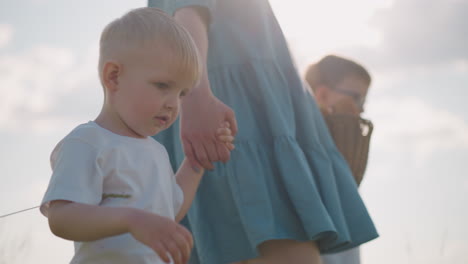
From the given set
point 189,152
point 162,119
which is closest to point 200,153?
point 189,152

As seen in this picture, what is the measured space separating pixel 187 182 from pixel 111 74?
1.25ft

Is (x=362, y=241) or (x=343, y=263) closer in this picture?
(x=362, y=241)

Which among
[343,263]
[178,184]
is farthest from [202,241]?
[343,263]

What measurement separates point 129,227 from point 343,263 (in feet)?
7.18

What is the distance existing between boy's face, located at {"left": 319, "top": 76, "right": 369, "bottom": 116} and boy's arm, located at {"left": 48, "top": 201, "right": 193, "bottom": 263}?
2.35 m

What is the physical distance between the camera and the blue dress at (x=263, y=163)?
74.1 inches

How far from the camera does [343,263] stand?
328 cm

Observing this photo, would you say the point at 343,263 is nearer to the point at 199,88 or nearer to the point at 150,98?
the point at 199,88

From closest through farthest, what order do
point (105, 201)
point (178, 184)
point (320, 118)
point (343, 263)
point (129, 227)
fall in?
point (129, 227) → point (105, 201) → point (178, 184) → point (320, 118) → point (343, 263)

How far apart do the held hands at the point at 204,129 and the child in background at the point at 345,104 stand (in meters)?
1.21

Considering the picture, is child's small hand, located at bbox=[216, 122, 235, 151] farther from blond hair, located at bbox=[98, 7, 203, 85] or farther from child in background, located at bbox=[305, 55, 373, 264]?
child in background, located at bbox=[305, 55, 373, 264]

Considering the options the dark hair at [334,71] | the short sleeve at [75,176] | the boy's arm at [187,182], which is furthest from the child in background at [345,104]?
the short sleeve at [75,176]

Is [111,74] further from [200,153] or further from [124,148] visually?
[200,153]

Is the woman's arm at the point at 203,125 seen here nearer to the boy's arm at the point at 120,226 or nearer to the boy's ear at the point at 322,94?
the boy's arm at the point at 120,226
